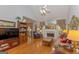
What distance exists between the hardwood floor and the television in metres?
0.16

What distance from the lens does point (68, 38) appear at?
5.56ft

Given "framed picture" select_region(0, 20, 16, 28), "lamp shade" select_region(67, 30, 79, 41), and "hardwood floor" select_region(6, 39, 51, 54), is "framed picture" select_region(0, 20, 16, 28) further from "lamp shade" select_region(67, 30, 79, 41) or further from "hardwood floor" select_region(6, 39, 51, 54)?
"lamp shade" select_region(67, 30, 79, 41)

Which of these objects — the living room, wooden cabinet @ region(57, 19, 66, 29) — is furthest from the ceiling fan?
wooden cabinet @ region(57, 19, 66, 29)

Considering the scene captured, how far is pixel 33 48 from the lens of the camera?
5.55 ft

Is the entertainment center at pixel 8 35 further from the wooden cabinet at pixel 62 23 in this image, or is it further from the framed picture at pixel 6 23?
the wooden cabinet at pixel 62 23

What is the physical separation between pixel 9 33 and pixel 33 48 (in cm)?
36

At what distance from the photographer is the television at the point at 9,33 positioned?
1651 mm

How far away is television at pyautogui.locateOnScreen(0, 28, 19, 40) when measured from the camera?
1651mm

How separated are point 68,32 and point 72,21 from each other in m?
0.15

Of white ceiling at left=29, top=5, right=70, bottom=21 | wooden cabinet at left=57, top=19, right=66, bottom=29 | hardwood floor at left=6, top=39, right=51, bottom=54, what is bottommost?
hardwood floor at left=6, top=39, right=51, bottom=54

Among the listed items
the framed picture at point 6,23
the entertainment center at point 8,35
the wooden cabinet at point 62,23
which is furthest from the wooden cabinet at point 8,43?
the wooden cabinet at point 62,23
